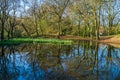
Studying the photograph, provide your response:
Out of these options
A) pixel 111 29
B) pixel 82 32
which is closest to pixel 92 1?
pixel 111 29

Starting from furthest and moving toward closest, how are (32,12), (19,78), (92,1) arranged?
(32,12)
(92,1)
(19,78)

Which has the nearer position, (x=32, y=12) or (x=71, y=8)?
(x=71, y=8)

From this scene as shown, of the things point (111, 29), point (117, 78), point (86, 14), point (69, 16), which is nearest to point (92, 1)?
point (86, 14)

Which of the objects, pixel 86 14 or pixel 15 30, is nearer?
pixel 86 14

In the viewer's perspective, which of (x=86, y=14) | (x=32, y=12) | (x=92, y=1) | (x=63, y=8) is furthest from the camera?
(x=32, y=12)

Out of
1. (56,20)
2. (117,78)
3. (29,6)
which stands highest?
(29,6)

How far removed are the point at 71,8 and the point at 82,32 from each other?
37.4ft

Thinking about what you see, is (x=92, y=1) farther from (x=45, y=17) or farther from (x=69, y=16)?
(x=45, y=17)

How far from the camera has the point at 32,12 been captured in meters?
62.5

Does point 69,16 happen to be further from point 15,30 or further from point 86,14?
point 15,30

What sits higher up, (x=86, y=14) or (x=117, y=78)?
(x=86, y=14)

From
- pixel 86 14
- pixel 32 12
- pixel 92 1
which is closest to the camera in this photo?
pixel 92 1

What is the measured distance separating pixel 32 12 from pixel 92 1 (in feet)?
69.7

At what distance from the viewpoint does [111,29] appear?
55062mm
